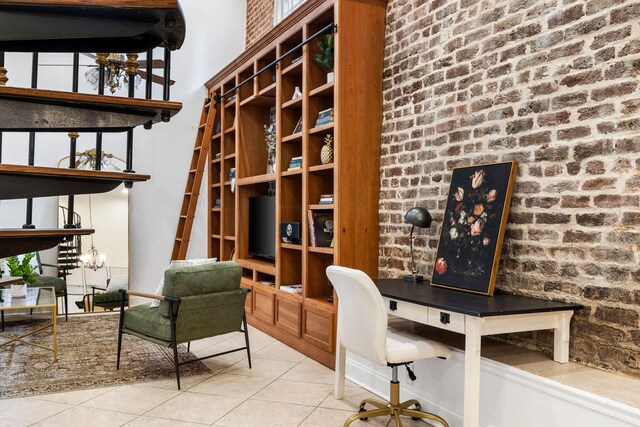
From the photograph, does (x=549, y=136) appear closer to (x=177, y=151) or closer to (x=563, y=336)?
(x=563, y=336)

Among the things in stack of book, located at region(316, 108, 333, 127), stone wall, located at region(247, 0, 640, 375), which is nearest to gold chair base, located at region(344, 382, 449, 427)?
stone wall, located at region(247, 0, 640, 375)

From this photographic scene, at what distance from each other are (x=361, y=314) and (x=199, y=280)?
4.83 feet

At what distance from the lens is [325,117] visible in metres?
4.21

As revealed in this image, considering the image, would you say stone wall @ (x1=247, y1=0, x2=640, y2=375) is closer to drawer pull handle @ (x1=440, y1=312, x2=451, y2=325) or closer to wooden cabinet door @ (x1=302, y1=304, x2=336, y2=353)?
drawer pull handle @ (x1=440, y1=312, x2=451, y2=325)

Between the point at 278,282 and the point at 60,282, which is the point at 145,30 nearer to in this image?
the point at 278,282

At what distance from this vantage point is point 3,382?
142 inches

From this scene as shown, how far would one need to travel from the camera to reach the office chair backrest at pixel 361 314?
262cm

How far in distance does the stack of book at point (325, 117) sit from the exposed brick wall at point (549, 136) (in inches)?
27.1

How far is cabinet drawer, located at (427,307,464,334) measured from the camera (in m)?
2.48

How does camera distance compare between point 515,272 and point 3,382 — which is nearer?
point 515,272

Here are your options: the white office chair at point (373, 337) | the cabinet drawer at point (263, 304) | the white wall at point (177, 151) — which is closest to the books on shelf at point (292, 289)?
the cabinet drawer at point (263, 304)

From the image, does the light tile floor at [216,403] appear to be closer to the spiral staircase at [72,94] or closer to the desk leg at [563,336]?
the desk leg at [563,336]

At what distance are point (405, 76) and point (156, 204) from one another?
4336 millimetres

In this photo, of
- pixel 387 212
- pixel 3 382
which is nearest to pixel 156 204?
pixel 3 382
